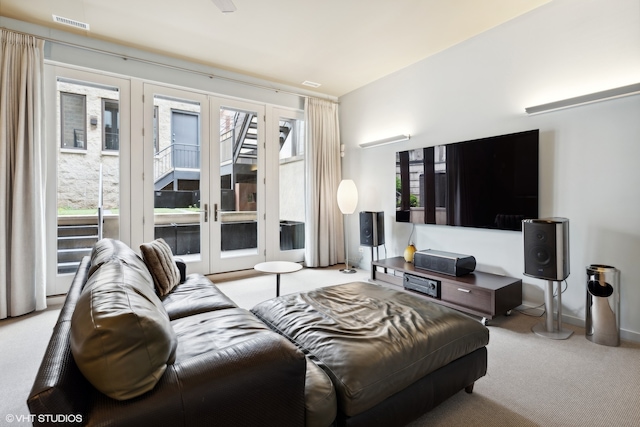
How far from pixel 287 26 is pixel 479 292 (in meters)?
3.20

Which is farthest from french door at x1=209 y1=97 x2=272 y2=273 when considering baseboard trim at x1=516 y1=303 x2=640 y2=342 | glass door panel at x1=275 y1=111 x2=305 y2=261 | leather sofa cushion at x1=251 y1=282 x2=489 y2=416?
baseboard trim at x1=516 y1=303 x2=640 y2=342

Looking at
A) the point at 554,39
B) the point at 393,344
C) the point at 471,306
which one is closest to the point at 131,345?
the point at 393,344

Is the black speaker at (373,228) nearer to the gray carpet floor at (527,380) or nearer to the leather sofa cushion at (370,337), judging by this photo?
the gray carpet floor at (527,380)

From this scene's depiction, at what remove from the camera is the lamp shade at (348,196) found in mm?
4857

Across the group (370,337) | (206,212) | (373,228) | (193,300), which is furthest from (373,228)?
(370,337)

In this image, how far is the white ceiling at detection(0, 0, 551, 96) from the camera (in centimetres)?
293

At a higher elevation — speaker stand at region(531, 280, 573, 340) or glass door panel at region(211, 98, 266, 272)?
glass door panel at region(211, 98, 266, 272)

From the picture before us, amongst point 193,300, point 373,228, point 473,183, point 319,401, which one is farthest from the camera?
point 373,228

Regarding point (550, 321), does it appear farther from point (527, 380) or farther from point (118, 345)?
point (118, 345)

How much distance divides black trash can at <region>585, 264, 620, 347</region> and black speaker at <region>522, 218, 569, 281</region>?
19 cm

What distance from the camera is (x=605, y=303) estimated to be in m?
2.41

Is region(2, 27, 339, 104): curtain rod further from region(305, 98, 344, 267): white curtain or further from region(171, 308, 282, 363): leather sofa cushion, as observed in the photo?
region(171, 308, 282, 363): leather sofa cushion

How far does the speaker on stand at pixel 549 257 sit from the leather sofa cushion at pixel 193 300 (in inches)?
94.9

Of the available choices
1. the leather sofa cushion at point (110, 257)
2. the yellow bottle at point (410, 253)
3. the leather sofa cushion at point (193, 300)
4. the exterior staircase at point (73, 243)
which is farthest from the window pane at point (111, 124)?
the yellow bottle at point (410, 253)
